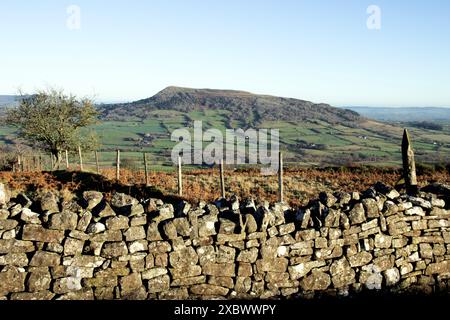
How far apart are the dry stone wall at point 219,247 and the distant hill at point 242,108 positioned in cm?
9815

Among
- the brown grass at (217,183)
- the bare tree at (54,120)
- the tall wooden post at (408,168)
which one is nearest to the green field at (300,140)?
the bare tree at (54,120)

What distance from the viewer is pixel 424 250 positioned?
8.36 meters

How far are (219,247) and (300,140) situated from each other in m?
79.3

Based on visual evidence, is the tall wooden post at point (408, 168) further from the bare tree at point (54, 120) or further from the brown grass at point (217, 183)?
the bare tree at point (54, 120)

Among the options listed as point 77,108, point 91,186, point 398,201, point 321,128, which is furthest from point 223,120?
point 398,201

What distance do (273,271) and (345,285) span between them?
152 centimetres

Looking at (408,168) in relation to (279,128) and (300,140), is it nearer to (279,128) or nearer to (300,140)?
(300,140)

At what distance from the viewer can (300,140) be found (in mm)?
84750

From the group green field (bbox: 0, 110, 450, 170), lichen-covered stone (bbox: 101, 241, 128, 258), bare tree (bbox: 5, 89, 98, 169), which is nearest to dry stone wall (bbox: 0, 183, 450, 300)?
lichen-covered stone (bbox: 101, 241, 128, 258)

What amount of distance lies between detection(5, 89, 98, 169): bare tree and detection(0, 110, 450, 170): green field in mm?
16457

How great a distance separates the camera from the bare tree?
29109mm

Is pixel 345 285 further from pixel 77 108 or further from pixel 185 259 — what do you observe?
pixel 77 108

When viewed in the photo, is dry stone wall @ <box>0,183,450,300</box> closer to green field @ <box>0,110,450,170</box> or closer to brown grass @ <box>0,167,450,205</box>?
brown grass @ <box>0,167,450,205</box>

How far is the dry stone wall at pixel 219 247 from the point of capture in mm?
6441
